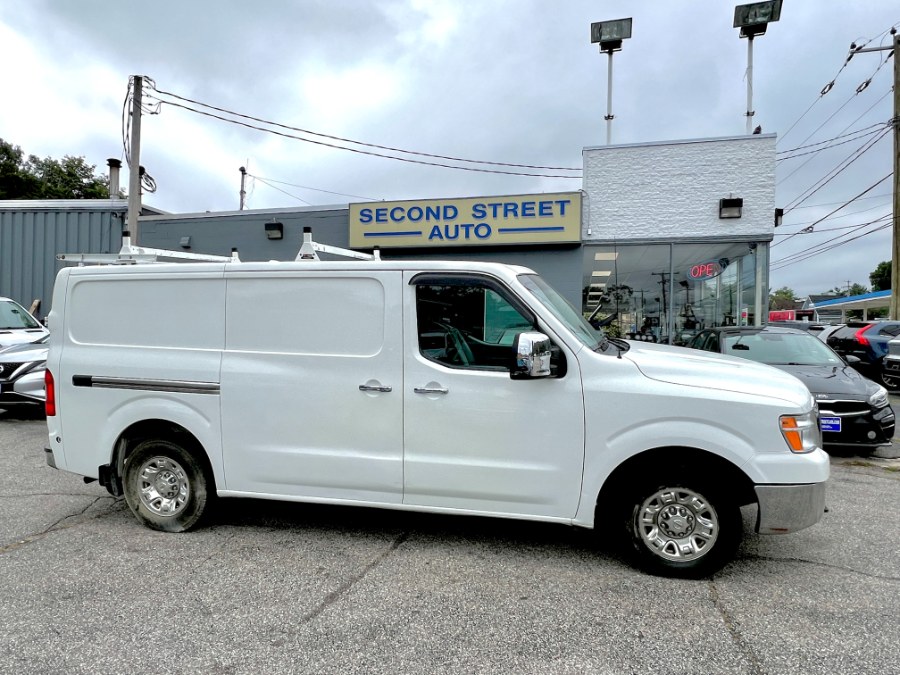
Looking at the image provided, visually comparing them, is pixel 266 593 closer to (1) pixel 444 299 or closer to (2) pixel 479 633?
(2) pixel 479 633

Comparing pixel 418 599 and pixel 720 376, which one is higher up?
pixel 720 376

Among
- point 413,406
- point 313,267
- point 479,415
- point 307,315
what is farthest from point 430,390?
point 313,267

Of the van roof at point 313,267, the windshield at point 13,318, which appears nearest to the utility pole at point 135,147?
the windshield at point 13,318

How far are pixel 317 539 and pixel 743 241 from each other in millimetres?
11035

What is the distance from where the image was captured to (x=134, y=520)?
435 cm

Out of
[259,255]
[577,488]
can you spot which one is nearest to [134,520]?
[577,488]

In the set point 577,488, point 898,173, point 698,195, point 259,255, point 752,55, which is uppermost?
point 752,55

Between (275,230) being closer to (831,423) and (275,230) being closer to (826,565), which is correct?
(831,423)

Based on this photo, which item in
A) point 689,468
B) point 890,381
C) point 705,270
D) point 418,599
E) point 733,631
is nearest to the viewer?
point 733,631

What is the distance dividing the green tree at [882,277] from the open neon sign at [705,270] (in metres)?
72.7

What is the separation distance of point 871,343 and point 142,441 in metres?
14.1

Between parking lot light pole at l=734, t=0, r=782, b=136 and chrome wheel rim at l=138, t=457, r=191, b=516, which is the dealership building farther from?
chrome wheel rim at l=138, t=457, r=191, b=516

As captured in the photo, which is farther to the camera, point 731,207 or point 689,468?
point 731,207

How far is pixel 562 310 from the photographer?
12.3 feet
